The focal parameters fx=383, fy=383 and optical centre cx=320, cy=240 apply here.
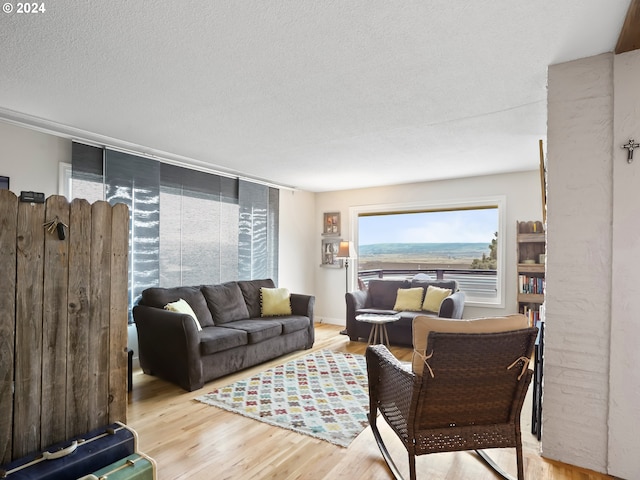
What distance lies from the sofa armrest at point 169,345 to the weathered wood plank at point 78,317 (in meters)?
1.74

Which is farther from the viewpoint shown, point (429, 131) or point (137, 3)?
point (429, 131)

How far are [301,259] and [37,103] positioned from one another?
14.8ft

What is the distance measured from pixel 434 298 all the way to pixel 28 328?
4.63 meters

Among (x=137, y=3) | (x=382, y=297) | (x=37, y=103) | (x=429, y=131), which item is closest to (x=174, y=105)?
(x=37, y=103)

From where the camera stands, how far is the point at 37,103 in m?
2.89

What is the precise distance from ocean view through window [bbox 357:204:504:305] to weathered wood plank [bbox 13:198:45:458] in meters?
5.24

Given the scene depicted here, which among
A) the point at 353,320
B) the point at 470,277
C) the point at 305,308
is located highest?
the point at 470,277

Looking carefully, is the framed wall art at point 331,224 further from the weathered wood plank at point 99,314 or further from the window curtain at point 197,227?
the weathered wood plank at point 99,314

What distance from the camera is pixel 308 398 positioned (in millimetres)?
3334

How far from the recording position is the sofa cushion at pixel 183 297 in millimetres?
3992

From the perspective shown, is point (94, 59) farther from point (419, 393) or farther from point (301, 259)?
point (301, 259)

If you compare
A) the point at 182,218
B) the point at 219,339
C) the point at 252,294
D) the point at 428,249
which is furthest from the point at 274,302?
the point at 428,249

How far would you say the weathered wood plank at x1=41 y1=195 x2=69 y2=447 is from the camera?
1.67 meters

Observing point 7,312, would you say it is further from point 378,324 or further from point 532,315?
point 532,315
